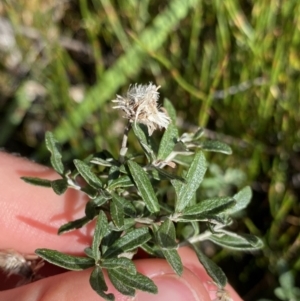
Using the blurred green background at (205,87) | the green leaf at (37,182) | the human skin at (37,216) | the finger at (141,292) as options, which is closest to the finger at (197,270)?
the human skin at (37,216)

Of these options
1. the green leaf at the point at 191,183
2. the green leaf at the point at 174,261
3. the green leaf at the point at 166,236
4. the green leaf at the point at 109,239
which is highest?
the green leaf at the point at 191,183

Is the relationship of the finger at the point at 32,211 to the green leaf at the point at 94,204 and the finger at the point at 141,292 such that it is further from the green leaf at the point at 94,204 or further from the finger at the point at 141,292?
the green leaf at the point at 94,204

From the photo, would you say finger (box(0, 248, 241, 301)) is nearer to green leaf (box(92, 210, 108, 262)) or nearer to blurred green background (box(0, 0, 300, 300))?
green leaf (box(92, 210, 108, 262))

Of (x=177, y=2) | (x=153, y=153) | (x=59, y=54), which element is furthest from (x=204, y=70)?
(x=153, y=153)

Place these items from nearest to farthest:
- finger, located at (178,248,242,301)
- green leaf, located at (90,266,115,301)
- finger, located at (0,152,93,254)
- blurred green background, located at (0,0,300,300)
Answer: green leaf, located at (90,266,115,301) → finger, located at (178,248,242,301) → finger, located at (0,152,93,254) → blurred green background, located at (0,0,300,300)

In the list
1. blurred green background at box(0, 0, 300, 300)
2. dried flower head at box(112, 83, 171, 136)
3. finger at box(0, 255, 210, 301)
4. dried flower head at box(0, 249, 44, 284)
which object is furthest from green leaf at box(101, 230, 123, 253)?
blurred green background at box(0, 0, 300, 300)

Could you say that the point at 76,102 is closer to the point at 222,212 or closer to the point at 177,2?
the point at 177,2

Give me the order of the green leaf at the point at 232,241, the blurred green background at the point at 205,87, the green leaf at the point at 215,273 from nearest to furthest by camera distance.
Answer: the green leaf at the point at 215,273 → the green leaf at the point at 232,241 → the blurred green background at the point at 205,87
